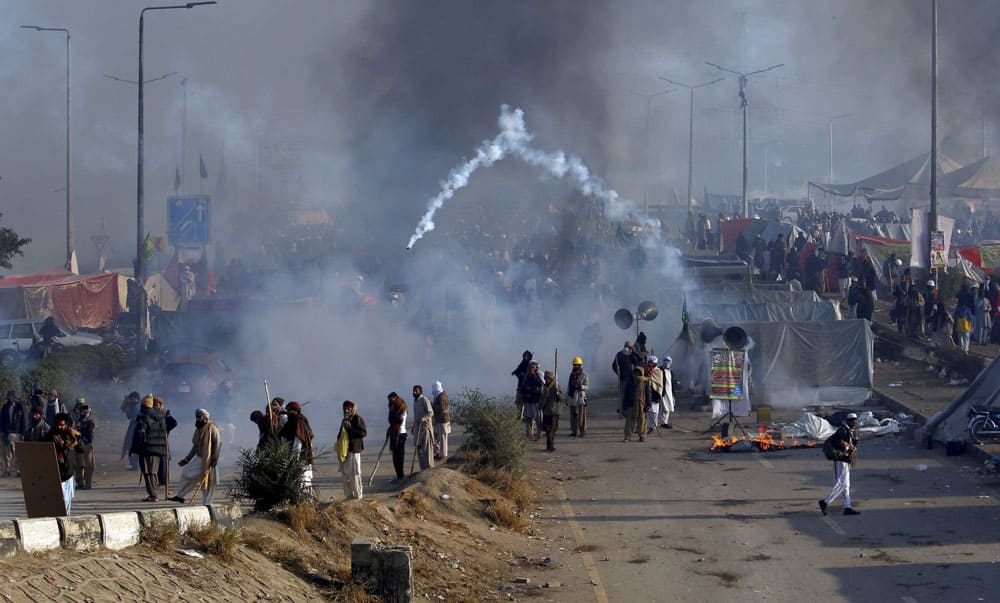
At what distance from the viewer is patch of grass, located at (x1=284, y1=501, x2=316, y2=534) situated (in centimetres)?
942

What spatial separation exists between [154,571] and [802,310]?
55.2ft

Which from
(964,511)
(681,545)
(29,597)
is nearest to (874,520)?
(964,511)

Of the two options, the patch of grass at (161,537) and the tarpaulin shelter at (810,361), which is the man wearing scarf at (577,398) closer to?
the tarpaulin shelter at (810,361)

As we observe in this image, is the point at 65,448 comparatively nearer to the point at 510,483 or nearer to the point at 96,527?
the point at 96,527

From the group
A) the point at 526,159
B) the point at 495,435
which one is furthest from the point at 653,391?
the point at 526,159

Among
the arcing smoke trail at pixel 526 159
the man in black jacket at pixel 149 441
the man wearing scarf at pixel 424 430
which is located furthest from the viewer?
the arcing smoke trail at pixel 526 159

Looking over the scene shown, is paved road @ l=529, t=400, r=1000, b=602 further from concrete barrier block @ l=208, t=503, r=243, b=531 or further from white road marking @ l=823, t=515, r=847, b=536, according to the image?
concrete barrier block @ l=208, t=503, r=243, b=531

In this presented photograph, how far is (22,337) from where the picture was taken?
2639cm

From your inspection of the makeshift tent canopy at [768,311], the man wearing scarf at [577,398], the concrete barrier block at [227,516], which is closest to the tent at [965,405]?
the man wearing scarf at [577,398]

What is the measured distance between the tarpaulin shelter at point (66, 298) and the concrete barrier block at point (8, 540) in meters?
23.1

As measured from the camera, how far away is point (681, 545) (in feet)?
36.5

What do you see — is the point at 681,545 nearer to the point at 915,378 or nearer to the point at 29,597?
the point at 29,597

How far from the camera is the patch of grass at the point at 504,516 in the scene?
1185 cm

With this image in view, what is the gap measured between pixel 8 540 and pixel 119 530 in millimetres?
846
